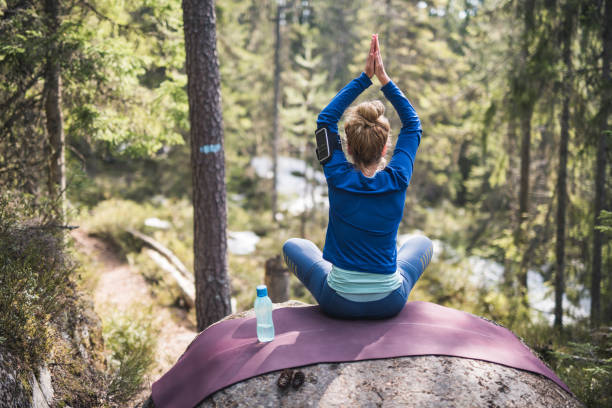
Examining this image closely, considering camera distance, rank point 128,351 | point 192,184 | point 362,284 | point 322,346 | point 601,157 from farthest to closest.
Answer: point 601,157, point 128,351, point 192,184, point 362,284, point 322,346

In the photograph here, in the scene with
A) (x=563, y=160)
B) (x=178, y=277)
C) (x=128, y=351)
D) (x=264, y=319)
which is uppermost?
(x=563, y=160)

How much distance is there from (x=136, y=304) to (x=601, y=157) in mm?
7530

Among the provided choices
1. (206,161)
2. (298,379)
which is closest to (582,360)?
(298,379)

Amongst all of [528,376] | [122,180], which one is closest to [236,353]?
[528,376]

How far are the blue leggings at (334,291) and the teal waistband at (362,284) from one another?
0.05 m

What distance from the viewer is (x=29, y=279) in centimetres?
325

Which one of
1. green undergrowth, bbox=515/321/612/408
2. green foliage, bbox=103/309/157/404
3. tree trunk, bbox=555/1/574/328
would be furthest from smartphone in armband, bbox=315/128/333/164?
tree trunk, bbox=555/1/574/328

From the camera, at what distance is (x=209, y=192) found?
17.0 ft

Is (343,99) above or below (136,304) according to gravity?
above

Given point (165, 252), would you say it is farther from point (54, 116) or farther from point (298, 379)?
point (298, 379)

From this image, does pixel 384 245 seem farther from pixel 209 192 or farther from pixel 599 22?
pixel 599 22

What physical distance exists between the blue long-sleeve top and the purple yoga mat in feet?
1.56

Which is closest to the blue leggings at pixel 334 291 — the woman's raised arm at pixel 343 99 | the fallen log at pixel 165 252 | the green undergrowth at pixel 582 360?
the woman's raised arm at pixel 343 99

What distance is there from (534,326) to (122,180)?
1566cm
